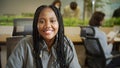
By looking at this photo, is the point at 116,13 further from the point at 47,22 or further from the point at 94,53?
the point at 47,22

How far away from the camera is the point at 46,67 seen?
1.35 meters

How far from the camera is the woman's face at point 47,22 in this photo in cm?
135

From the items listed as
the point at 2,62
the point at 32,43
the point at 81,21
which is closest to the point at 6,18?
the point at 2,62

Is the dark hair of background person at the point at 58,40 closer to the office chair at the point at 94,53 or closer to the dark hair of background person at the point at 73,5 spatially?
the office chair at the point at 94,53

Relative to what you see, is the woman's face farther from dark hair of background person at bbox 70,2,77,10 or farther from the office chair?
dark hair of background person at bbox 70,2,77,10

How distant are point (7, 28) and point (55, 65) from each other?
3610mm

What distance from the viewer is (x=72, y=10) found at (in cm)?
489

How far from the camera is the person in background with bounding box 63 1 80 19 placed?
4.90 metres

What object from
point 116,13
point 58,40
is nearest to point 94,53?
point 58,40

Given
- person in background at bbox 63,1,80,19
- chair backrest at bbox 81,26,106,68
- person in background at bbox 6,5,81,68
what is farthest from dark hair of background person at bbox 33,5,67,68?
person in background at bbox 63,1,80,19

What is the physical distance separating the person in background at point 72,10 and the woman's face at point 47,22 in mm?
3555

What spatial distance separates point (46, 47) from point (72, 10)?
3.58 meters

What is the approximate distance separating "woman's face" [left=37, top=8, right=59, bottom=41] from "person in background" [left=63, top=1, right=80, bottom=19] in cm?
355

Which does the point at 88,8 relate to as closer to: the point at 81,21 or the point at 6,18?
the point at 81,21
